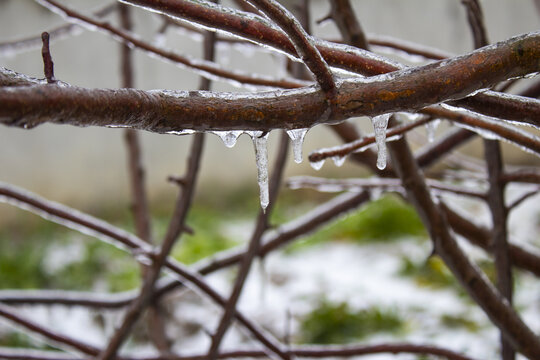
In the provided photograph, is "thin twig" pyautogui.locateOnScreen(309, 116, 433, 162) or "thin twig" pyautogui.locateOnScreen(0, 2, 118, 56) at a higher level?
"thin twig" pyautogui.locateOnScreen(0, 2, 118, 56)

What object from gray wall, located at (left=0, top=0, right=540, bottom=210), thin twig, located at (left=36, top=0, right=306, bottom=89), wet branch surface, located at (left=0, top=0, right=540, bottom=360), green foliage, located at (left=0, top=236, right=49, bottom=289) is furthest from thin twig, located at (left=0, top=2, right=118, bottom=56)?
gray wall, located at (left=0, top=0, right=540, bottom=210)

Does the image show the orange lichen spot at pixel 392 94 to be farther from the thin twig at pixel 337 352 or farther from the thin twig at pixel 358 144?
the thin twig at pixel 337 352

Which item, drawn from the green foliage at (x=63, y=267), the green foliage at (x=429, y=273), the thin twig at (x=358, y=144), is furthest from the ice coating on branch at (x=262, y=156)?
the green foliage at (x=63, y=267)

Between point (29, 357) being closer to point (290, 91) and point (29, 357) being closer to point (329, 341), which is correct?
point (290, 91)

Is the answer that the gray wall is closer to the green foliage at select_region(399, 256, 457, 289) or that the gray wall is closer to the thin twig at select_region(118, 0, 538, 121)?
the green foliage at select_region(399, 256, 457, 289)

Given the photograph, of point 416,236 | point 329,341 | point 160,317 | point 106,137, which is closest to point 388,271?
point 416,236
